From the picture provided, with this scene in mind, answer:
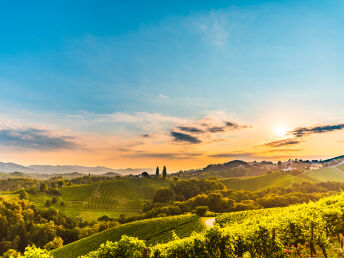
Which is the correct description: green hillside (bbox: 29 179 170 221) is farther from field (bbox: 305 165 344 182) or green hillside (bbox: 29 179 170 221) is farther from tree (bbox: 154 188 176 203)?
field (bbox: 305 165 344 182)

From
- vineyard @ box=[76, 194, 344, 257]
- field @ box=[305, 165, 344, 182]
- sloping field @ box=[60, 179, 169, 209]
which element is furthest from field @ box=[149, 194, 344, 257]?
Result: field @ box=[305, 165, 344, 182]

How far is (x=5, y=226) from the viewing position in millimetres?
108562

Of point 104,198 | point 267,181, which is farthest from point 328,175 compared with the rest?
point 104,198

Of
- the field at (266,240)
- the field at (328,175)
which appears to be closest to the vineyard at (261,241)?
the field at (266,240)

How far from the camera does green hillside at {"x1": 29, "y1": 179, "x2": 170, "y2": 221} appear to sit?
5020 inches

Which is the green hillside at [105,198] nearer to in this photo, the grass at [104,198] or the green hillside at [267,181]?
the grass at [104,198]

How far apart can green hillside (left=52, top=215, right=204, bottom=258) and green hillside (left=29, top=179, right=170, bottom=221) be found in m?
67.0

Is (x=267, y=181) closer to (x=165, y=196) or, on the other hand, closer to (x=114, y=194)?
(x=165, y=196)

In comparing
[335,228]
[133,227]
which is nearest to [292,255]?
[335,228]

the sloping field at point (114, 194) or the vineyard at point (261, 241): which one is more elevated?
the vineyard at point (261, 241)

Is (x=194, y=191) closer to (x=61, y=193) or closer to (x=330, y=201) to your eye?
(x=61, y=193)

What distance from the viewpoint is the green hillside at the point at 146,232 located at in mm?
51656

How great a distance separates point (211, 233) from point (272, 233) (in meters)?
4.53

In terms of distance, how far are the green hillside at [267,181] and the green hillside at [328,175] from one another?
36.8ft
